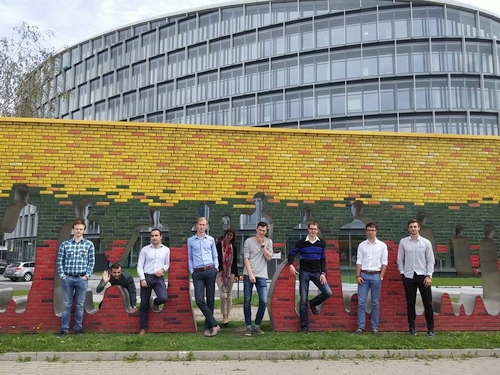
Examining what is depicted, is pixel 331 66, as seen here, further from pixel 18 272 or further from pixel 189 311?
pixel 189 311

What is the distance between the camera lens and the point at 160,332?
27.1ft

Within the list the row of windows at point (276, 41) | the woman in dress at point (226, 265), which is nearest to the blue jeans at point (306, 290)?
the woman in dress at point (226, 265)

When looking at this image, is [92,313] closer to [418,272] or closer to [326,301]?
[326,301]

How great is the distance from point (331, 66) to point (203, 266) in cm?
3024

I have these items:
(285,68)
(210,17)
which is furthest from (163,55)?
(285,68)

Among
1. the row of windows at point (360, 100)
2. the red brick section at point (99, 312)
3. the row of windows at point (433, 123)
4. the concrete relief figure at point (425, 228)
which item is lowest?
the red brick section at point (99, 312)

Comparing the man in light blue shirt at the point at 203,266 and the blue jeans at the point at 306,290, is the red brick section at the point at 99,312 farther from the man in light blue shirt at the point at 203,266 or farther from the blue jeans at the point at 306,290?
the blue jeans at the point at 306,290

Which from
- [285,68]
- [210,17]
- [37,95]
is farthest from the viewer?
[210,17]

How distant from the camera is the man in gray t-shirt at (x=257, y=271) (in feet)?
26.3

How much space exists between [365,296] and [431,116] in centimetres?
2862

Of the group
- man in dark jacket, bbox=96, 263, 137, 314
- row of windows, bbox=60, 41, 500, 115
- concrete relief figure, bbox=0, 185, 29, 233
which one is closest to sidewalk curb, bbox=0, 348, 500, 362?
Result: man in dark jacket, bbox=96, 263, 137, 314

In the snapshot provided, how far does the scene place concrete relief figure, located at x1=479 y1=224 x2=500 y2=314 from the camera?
31.4 feet

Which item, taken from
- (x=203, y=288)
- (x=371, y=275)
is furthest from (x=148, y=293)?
(x=371, y=275)

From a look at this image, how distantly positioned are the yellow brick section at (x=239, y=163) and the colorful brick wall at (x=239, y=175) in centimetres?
2
